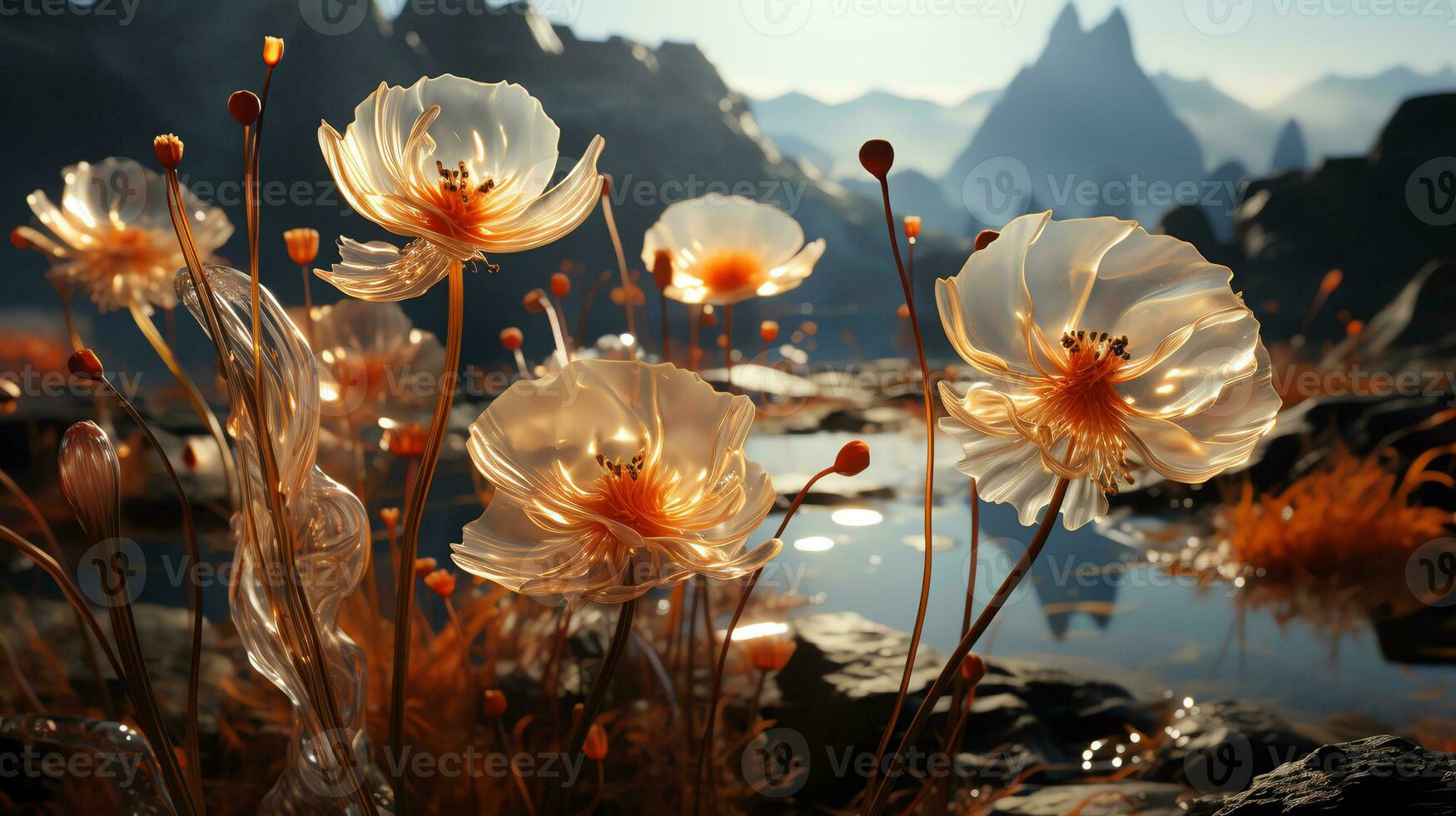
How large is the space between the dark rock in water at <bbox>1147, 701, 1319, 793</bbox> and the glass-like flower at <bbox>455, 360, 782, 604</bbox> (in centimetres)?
65

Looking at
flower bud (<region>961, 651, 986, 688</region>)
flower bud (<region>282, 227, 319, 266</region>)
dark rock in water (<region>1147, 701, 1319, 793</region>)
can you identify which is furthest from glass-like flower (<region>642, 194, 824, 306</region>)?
dark rock in water (<region>1147, 701, 1319, 793</region>)

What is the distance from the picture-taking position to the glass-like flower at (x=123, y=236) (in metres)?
0.84

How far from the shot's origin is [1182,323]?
0.40 metres

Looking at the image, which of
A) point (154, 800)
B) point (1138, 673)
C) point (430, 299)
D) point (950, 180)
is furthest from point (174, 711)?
point (950, 180)

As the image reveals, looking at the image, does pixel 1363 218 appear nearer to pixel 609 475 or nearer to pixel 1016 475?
pixel 1016 475

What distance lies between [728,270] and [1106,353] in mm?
426

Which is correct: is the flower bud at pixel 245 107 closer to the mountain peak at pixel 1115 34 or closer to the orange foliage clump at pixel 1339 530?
the orange foliage clump at pixel 1339 530

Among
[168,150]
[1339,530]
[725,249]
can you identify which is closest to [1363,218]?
[1339,530]

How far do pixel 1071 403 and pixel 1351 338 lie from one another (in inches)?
88.8

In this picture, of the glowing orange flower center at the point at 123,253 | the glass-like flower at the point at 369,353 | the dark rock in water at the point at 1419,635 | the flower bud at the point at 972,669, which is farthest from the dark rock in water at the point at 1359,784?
the glowing orange flower center at the point at 123,253

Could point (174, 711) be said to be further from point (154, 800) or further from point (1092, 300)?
point (1092, 300)

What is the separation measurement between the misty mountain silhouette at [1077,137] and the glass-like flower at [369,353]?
1.42m

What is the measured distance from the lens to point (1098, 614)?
130cm

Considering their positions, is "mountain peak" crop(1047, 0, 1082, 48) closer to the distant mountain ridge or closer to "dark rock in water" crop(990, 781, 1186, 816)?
the distant mountain ridge
